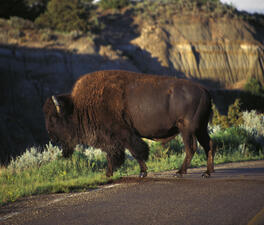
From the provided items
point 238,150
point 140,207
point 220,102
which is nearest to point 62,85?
point 220,102

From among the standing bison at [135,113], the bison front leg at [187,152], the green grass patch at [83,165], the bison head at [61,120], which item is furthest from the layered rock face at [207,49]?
the bison front leg at [187,152]

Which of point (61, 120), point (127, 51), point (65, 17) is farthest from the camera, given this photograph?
point (127, 51)

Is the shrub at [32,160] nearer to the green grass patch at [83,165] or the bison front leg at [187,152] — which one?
the green grass patch at [83,165]

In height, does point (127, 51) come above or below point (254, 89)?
above

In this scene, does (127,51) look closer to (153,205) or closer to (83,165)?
(83,165)

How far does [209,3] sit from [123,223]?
5953 cm

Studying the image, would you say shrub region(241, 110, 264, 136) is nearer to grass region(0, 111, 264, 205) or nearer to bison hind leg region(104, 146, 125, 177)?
grass region(0, 111, 264, 205)

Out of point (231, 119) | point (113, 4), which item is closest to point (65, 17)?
point (113, 4)

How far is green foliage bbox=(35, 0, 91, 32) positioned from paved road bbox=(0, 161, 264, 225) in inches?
1500

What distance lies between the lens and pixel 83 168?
385 inches

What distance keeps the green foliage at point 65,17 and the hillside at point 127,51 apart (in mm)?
2037

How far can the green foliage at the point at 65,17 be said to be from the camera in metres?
43.1

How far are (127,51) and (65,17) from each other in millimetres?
7822

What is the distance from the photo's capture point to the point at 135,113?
24.9 ft
